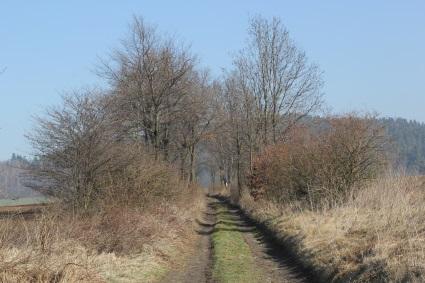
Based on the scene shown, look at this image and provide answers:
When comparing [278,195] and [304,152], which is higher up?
[304,152]

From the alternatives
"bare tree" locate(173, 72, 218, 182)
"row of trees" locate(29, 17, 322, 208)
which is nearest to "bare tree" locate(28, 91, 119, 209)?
"row of trees" locate(29, 17, 322, 208)

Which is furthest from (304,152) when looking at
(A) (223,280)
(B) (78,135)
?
(A) (223,280)

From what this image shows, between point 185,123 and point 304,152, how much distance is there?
2376 centimetres

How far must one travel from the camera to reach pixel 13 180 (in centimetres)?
1525

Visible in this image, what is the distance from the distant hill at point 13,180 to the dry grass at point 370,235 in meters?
7.53

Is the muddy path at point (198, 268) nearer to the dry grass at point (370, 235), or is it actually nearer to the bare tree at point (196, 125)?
the dry grass at point (370, 235)

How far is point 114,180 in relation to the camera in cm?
2156

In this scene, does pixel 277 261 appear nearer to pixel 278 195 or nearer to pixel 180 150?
pixel 278 195

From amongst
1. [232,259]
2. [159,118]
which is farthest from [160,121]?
[232,259]

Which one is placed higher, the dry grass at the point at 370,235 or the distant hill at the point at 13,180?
the distant hill at the point at 13,180

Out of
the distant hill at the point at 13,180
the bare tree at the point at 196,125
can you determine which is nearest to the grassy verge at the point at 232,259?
the distant hill at the point at 13,180

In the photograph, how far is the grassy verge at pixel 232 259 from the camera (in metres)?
15.0

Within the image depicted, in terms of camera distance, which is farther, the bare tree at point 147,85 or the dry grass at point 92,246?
the bare tree at point 147,85

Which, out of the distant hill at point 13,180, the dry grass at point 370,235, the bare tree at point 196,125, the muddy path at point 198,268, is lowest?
the muddy path at point 198,268
